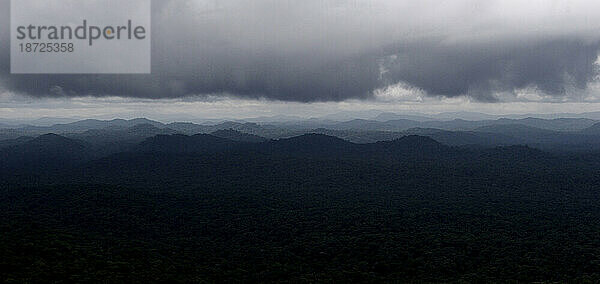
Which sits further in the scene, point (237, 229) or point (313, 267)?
point (237, 229)

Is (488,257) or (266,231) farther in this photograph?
(266,231)

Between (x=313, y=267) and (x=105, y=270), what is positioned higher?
(x=105, y=270)

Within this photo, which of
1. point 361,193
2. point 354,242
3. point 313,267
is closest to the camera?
point 313,267

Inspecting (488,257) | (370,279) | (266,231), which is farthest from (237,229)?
(488,257)

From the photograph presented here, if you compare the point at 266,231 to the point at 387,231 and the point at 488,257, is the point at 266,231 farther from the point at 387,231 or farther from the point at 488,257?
the point at 488,257

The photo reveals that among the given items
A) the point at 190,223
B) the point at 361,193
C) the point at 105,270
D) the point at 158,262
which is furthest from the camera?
the point at 361,193

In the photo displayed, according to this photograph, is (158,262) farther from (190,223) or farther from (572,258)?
(572,258)

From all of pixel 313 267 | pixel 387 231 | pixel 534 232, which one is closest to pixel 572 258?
pixel 534 232

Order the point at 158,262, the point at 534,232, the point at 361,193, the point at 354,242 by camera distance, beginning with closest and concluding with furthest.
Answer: the point at 158,262
the point at 354,242
the point at 534,232
the point at 361,193

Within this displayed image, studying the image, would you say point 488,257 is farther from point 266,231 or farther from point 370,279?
point 266,231
